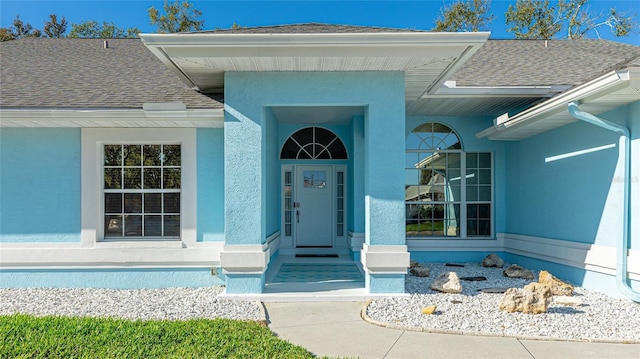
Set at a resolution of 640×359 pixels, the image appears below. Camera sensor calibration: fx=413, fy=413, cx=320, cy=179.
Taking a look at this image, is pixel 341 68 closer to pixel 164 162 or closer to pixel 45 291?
pixel 164 162

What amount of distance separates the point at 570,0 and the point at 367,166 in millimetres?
23641

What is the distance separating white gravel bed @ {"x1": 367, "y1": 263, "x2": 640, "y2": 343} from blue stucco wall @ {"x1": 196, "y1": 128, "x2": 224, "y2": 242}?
3.23 m

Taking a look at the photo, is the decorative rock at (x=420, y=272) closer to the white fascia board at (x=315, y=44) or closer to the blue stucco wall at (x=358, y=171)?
the blue stucco wall at (x=358, y=171)

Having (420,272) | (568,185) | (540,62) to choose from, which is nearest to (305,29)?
(420,272)

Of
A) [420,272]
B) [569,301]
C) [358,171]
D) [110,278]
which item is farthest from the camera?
[358,171]

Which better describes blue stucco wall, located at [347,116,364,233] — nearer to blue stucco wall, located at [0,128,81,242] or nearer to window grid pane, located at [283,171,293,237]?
window grid pane, located at [283,171,293,237]

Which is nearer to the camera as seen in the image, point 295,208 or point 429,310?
point 429,310

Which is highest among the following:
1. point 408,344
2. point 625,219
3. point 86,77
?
point 86,77

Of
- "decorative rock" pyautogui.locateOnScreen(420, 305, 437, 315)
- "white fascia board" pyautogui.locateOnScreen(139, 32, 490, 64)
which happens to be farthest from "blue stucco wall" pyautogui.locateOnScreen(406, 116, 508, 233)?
"decorative rock" pyautogui.locateOnScreen(420, 305, 437, 315)

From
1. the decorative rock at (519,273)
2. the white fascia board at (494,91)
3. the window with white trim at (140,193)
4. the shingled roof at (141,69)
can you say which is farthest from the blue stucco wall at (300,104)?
the decorative rock at (519,273)

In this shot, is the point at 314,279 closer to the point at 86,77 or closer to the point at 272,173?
the point at 272,173

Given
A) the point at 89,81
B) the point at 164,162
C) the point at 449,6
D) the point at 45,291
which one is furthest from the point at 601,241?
the point at 449,6

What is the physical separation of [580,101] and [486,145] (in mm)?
3600

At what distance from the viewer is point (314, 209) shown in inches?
433
